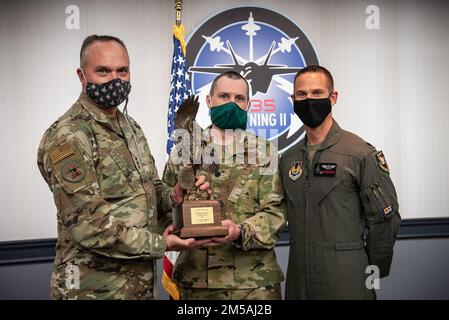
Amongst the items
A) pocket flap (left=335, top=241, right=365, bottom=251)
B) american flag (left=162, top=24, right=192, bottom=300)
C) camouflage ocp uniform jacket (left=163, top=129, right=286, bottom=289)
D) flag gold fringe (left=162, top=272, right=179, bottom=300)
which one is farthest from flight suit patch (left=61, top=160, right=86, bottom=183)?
american flag (left=162, top=24, right=192, bottom=300)

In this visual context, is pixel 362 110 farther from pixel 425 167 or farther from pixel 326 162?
pixel 326 162

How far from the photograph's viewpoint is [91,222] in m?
1.51

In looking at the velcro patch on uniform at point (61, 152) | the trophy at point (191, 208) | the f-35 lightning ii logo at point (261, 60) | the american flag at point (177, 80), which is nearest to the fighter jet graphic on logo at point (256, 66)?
the f-35 lightning ii logo at point (261, 60)

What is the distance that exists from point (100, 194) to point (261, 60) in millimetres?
2199

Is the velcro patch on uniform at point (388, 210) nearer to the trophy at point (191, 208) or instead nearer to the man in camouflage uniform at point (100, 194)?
the trophy at point (191, 208)

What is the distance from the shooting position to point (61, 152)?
1.51 m

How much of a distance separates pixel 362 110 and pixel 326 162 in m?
1.84

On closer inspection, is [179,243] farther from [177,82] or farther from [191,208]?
[177,82]

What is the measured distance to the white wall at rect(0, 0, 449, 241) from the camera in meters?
3.11

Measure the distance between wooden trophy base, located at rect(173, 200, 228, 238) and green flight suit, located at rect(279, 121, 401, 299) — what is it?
43cm

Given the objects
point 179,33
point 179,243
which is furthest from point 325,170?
point 179,33

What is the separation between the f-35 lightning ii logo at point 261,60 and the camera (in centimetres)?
339

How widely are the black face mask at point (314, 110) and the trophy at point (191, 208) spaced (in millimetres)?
545

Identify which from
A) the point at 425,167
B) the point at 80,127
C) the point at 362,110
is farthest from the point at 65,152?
the point at 425,167
